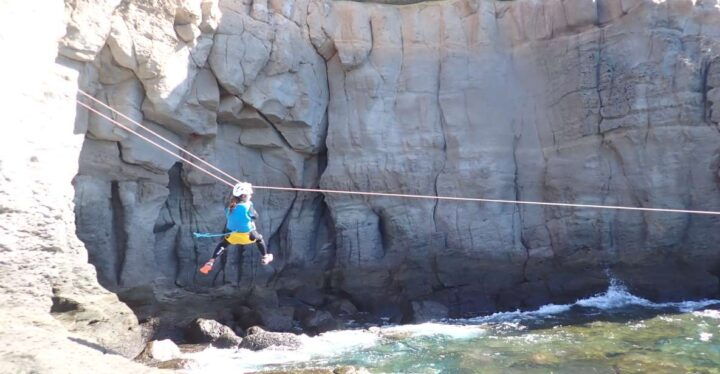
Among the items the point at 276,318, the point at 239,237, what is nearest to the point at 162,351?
the point at 239,237

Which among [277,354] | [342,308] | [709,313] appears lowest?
[277,354]

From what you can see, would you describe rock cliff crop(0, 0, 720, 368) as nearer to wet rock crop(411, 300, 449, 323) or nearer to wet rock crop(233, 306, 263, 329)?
wet rock crop(411, 300, 449, 323)

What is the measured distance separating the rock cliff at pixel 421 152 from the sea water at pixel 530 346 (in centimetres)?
148

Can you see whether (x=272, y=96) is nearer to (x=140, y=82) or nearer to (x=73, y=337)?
(x=140, y=82)

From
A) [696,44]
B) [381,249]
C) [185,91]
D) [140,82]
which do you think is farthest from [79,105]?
[696,44]

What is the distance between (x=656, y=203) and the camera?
43.9 feet

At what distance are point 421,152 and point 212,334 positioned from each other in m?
6.06

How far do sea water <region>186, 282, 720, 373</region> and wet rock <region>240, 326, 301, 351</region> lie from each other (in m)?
0.17

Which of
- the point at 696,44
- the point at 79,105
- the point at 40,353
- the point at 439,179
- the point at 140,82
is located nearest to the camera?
the point at 40,353

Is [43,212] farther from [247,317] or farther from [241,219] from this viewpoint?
[247,317]

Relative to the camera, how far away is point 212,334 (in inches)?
451

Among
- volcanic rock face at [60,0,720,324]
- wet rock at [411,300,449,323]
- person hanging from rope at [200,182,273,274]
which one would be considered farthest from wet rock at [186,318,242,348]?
wet rock at [411,300,449,323]

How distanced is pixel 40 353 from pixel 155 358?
3.50m

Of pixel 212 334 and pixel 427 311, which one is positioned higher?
pixel 427 311
